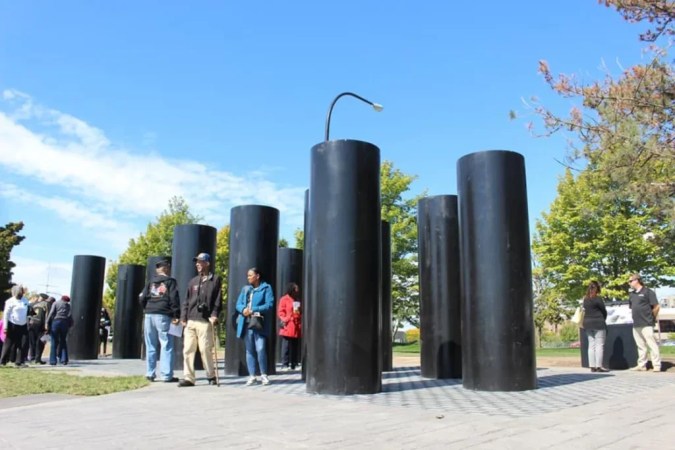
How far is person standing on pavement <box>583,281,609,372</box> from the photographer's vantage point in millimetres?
11508

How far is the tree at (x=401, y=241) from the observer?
33.5 metres

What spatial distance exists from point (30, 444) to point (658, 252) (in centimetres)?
3360

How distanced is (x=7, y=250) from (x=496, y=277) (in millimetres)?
42762

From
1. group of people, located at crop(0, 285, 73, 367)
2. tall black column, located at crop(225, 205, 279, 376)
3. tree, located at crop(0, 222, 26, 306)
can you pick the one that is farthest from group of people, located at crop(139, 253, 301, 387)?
tree, located at crop(0, 222, 26, 306)

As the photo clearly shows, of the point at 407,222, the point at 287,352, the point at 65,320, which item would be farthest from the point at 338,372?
the point at 407,222

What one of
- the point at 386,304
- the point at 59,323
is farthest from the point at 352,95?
the point at 59,323

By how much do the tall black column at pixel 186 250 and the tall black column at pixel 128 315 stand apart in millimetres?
6161

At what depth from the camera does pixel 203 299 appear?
354 inches

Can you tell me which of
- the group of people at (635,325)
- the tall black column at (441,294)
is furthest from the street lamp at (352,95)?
the group of people at (635,325)

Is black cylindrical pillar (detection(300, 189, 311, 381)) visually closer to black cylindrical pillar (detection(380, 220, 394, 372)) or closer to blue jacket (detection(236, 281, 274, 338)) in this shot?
blue jacket (detection(236, 281, 274, 338))

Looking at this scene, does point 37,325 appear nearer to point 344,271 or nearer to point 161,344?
point 161,344

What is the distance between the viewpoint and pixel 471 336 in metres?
8.22

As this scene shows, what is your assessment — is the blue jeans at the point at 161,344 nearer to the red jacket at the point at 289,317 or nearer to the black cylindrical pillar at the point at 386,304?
the red jacket at the point at 289,317

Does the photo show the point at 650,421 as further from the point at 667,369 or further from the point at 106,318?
the point at 106,318
